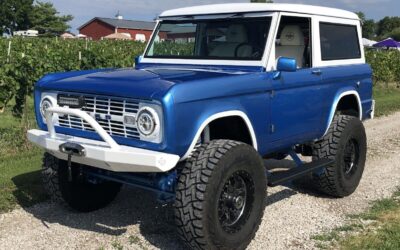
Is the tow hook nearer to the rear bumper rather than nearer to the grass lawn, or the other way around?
the rear bumper

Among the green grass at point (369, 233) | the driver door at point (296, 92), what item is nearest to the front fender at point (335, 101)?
the driver door at point (296, 92)

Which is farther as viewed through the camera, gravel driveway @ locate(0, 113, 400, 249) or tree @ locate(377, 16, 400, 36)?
tree @ locate(377, 16, 400, 36)

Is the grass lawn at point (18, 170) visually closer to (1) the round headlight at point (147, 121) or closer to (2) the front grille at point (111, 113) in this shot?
(2) the front grille at point (111, 113)

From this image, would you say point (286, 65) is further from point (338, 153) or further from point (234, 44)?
point (338, 153)

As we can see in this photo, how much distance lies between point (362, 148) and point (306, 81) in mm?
1513

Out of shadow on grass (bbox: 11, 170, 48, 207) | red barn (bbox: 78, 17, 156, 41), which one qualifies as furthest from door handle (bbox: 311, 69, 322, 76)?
red barn (bbox: 78, 17, 156, 41)

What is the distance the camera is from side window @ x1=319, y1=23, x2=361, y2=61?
19.2 ft

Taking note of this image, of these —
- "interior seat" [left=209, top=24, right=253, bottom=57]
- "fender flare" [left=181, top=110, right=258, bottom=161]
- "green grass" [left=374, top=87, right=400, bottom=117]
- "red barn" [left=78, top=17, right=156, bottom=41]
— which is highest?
"red barn" [left=78, top=17, right=156, bottom=41]

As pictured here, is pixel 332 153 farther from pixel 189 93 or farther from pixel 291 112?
pixel 189 93

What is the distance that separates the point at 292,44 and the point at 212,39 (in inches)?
34.7

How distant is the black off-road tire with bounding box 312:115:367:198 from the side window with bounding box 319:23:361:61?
0.74 meters

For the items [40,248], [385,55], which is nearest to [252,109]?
[40,248]

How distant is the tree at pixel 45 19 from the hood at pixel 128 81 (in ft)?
219

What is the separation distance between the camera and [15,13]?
69875mm
